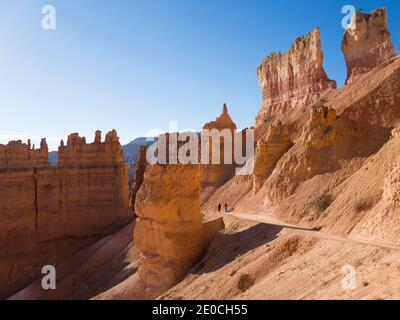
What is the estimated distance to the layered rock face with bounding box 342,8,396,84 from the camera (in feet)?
141

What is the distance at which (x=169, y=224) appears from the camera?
77.1ft

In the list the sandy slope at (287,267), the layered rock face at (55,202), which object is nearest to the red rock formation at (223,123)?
the layered rock face at (55,202)

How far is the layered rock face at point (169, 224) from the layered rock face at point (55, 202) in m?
16.8

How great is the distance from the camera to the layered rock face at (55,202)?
120ft

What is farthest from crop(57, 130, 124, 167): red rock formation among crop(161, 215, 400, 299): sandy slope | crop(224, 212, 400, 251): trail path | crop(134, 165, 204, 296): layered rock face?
crop(161, 215, 400, 299): sandy slope

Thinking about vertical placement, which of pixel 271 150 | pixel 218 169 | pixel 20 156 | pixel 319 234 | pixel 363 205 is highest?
pixel 271 150

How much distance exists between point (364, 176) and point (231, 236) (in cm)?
832

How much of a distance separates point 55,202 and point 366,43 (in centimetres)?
3714

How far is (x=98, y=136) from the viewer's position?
135 ft

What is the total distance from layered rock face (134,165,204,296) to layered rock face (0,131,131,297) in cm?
1684

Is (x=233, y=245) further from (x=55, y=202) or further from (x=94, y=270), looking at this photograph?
(x=55, y=202)

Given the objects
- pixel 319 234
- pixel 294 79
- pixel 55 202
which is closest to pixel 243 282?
pixel 319 234

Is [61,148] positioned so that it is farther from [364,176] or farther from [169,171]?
[364,176]

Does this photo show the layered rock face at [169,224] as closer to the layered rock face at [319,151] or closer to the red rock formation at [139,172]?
the layered rock face at [319,151]
